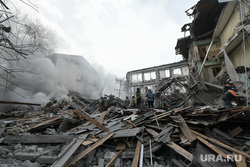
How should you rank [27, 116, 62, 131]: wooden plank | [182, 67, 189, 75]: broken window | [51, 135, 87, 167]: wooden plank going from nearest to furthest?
1. [51, 135, 87, 167]: wooden plank
2. [27, 116, 62, 131]: wooden plank
3. [182, 67, 189, 75]: broken window

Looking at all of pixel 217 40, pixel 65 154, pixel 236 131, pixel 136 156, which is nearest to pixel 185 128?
pixel 236 131

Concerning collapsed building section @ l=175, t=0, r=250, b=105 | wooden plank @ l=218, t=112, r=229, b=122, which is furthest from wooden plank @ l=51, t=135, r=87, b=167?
collapsed building section @ l=175, t=0, r=250, b=105

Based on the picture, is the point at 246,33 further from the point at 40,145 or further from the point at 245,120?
the point at 40,145

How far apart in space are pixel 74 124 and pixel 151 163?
3688 millimetres

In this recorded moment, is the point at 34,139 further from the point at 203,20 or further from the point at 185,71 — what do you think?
the point at 185,71

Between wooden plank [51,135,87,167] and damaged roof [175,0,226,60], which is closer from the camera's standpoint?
wooden plank [51,135,87,167]

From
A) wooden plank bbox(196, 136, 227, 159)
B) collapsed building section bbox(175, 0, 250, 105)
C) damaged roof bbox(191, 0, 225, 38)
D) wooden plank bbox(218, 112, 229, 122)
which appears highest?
damaged roof bbox(191, 0, 225, 38)

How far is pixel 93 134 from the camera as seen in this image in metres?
3.51

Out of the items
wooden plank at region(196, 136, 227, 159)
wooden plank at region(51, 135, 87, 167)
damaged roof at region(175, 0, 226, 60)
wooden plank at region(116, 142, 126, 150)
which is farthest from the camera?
damaged roof at region(175, 0, 226, 60)

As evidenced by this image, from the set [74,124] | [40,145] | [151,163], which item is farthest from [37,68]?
[151,163]

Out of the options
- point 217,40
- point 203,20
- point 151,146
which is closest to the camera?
point 151,146

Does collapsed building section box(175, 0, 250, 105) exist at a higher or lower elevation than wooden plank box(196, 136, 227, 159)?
higher

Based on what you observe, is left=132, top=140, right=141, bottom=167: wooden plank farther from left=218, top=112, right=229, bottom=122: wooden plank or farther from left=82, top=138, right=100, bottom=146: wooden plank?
left=218, top=112, right=229, bottom=122: wooden plank

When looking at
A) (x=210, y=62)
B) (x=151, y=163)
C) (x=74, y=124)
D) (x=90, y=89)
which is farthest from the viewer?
(x=90, y=89)
